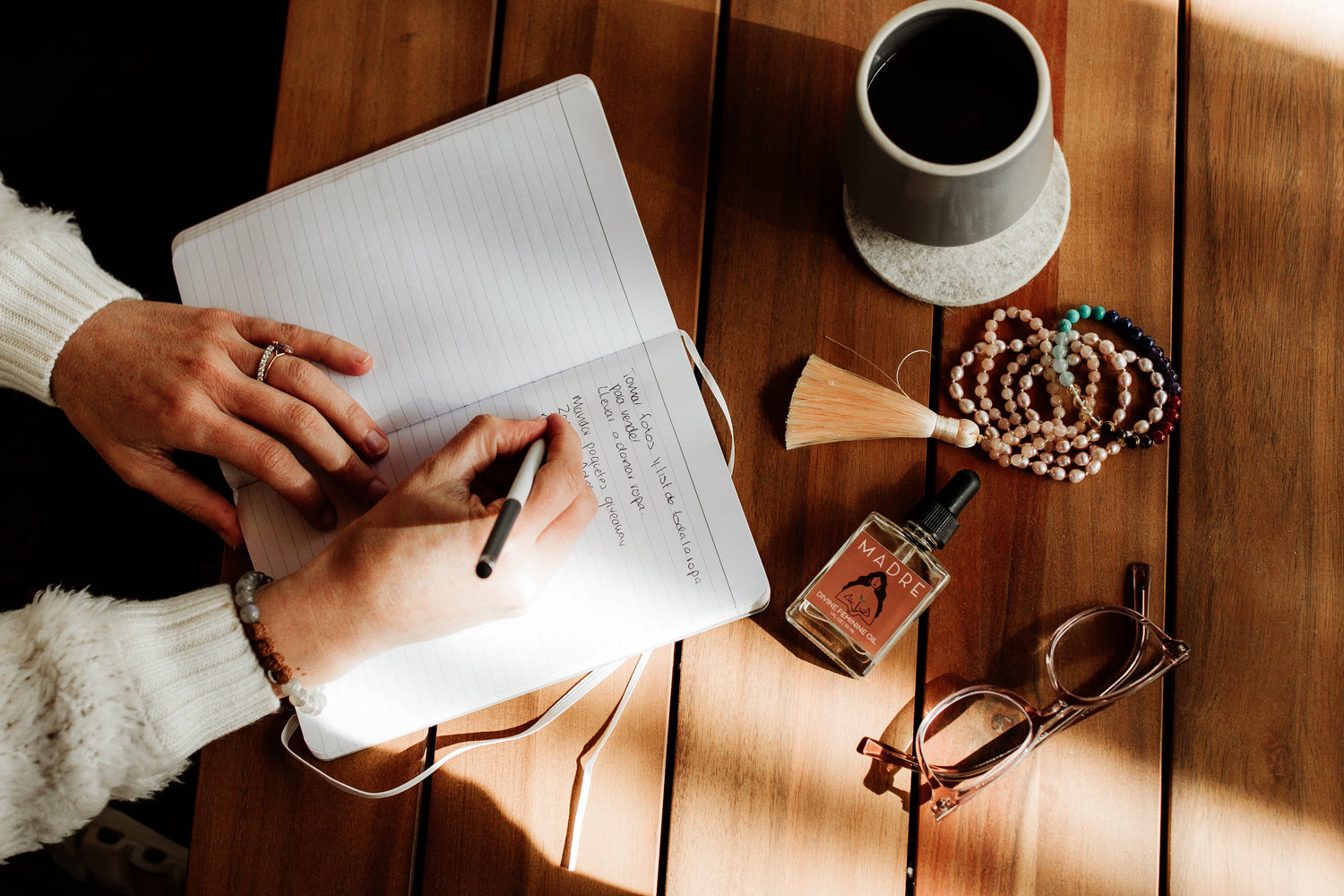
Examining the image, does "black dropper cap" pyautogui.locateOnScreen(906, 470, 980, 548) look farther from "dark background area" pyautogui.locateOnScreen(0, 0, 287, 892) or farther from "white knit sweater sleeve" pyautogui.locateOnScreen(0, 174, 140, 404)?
"dark background area" pyautogui.locateOnScreen(0, 0, 287, 892)

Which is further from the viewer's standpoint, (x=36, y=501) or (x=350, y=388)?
(x=36, y=501)

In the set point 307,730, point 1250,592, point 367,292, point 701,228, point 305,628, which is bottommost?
point 307,730

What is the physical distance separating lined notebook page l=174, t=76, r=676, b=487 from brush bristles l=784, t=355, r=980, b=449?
0.49 ft

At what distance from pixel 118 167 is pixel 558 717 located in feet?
4.19

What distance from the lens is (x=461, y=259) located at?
0.76 metres

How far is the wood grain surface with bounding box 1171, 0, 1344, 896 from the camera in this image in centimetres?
68

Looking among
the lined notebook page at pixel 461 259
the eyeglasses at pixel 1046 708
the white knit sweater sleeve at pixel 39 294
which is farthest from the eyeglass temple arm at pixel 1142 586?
the white knit sweater sleeve at pixel 39 294

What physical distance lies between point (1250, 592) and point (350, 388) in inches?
33.8

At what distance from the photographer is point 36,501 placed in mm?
1257

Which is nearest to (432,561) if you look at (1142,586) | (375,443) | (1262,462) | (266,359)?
(375,443)

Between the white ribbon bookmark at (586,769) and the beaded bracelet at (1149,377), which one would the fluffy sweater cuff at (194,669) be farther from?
the beaded bracelet at (1149,377)

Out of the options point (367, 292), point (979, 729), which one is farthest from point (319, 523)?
point (979, 729)

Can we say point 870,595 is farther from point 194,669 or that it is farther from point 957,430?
point 194,669

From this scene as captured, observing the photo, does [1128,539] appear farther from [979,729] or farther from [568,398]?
[568,398]
